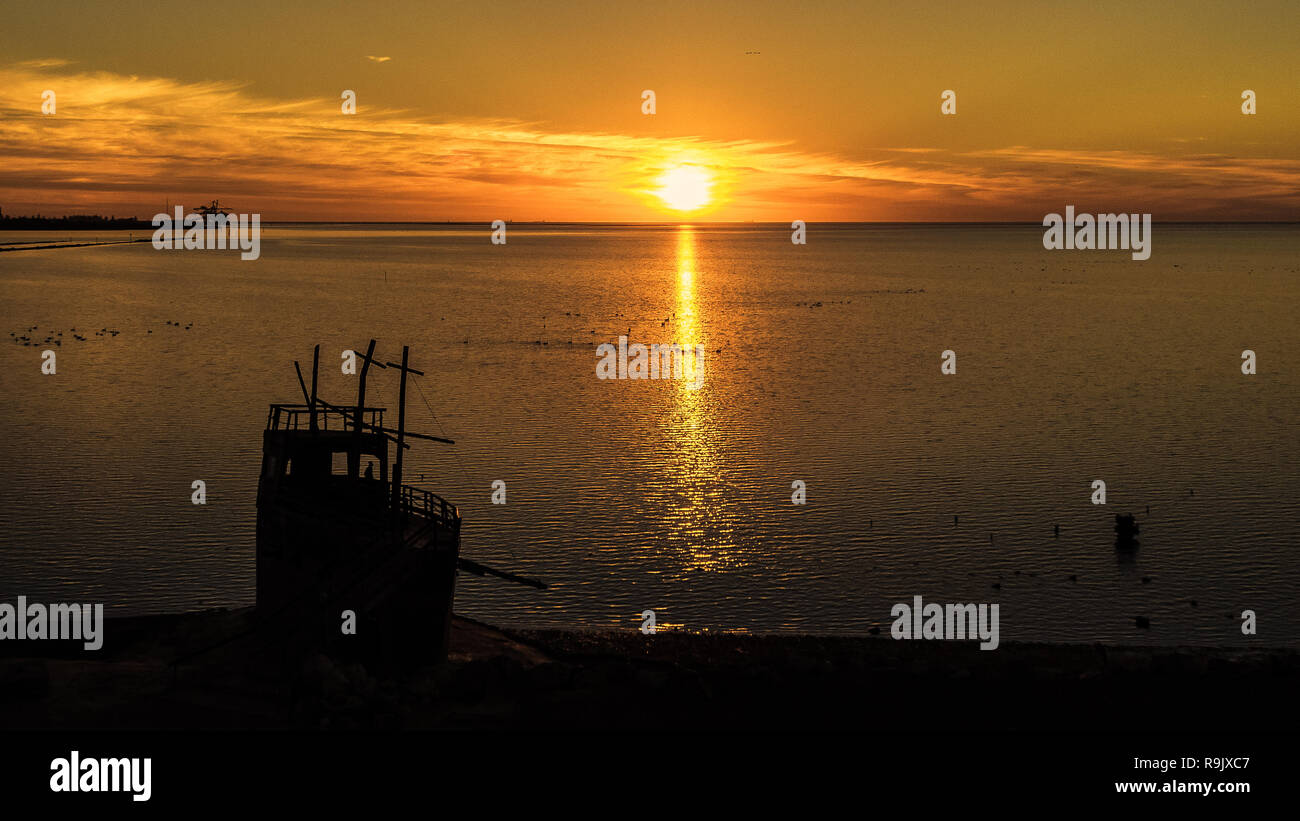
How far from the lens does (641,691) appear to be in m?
28.1

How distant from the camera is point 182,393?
7638 cm

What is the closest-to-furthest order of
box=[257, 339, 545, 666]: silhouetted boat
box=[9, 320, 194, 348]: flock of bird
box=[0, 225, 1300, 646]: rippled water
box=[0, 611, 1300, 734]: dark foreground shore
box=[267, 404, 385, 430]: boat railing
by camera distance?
box=[0, 611, 1300, 734]: dark foreground shore → box=[257, 339, 545, 666]: silhouetted boat → box=[267, 404, 385, 430]: boat railing → box=[0, 225, 1300, 646]: rippled water → box=[9, 320, 194, 348]: flock of bird

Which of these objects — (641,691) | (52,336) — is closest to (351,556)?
(641,691)

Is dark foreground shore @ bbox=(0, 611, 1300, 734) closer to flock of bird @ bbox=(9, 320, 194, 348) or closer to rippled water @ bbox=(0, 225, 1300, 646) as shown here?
rippled water @ bbox=(0, 225, 1300, 646)

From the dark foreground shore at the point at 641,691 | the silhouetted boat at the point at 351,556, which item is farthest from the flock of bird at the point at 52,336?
the silhouetted boat at the point at 351,556

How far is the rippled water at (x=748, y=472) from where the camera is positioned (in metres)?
39.4

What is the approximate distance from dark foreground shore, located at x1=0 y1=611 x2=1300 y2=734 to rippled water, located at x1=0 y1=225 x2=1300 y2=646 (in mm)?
5600

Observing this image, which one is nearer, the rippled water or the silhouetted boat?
the silhouetted boat

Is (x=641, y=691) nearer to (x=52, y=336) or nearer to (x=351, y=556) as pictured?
(x=351, y=556)

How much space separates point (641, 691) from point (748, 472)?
29.0 metres

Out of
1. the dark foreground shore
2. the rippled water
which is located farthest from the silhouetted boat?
the rippled water

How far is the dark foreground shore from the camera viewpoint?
26.2 meters
